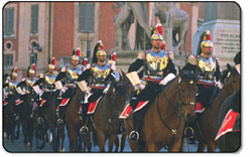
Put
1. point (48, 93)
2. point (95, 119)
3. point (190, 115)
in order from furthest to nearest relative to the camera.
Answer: point (48, 93), point (95, 119), point (190, 115)

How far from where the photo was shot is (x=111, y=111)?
38.4 feet

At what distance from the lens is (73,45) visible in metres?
47.0

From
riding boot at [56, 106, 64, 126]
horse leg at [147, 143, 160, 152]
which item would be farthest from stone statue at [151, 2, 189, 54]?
horse leg at [147, 143, 160, 152]

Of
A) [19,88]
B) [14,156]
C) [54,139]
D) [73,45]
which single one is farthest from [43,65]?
[14,156]

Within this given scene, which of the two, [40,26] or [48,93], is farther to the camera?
[40,26]

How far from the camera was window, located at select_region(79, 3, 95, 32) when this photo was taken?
4672 cm

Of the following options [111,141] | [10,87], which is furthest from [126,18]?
[111,141]

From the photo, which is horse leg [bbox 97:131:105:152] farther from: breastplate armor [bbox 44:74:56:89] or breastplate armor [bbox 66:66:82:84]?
breastplate armor [bbox 44:74:56:89]

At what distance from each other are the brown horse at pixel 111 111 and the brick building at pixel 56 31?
1293 inches

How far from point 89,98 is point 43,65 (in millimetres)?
32350

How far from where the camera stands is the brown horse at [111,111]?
11359mm

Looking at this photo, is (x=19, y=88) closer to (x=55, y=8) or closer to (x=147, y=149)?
(x=147, y=149)

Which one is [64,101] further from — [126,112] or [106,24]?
[106,24]

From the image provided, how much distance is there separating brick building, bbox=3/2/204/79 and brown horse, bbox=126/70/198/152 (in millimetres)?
35237
